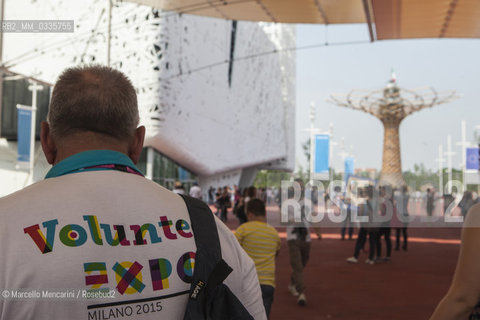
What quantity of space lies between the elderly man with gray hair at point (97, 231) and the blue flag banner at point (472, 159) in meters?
29.1

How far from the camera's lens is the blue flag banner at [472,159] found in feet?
91.4

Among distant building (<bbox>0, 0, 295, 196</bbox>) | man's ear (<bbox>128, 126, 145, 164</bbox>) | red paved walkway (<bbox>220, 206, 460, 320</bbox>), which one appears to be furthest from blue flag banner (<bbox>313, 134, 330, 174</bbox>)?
man's ear (<bbox>128, 126, 145, 164</bbox>)

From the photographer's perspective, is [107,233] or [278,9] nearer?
[107,233]

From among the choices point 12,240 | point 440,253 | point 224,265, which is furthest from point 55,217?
point 440,253

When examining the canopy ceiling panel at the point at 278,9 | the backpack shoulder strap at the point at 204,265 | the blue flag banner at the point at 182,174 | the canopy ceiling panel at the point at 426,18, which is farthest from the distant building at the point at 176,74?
the backpack shoulder strap at the point at 204,265

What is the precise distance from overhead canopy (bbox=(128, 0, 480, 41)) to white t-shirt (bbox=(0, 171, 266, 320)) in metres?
10.4

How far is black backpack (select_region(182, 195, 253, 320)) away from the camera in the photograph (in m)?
1.33

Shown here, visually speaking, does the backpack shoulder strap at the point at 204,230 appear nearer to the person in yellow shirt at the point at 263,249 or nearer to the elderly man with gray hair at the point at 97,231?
the elderly man with gray hair at the point at 97,231

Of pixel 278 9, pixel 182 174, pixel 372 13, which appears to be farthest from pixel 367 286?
pixel 182 174

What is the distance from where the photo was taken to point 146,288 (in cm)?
131

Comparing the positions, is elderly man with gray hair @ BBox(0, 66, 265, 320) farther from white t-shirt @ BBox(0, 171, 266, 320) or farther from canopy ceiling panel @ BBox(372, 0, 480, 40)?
canopy ceiling panel @ BBox(372, 0, 480, 40)

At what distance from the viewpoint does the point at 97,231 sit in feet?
4.16

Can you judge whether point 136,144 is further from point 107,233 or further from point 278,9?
point 278,9

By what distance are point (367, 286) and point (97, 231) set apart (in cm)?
870
